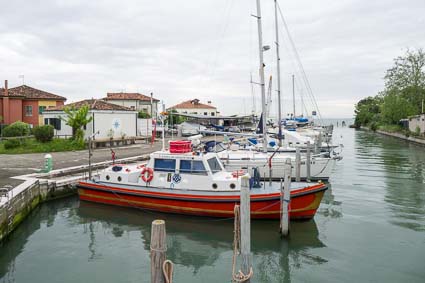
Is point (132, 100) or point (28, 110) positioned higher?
point (132, 100)

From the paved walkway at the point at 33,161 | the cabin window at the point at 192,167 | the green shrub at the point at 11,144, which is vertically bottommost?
the paved walkway at the point at 33,161

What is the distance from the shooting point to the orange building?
3681 centimetres

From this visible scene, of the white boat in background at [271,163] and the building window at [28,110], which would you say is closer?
the white boat in background at [271,163]

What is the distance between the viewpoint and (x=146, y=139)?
34.3 m

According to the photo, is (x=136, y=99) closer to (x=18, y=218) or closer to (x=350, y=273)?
(x=18, y=218)

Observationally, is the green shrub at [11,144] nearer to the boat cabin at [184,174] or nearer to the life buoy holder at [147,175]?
the boat cabin at [184,174]

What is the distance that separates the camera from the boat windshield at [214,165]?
43.9ft

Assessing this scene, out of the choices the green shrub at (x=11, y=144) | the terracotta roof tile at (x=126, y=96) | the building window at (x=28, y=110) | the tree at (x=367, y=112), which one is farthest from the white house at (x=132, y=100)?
the tree at (x=367, y=112)

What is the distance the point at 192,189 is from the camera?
12961 mm

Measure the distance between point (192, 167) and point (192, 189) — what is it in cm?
78

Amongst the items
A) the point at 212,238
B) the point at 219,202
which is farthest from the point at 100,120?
the point at 212,238

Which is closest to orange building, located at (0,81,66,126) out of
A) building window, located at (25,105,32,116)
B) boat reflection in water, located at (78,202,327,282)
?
building window, located at (25,105,32,116)

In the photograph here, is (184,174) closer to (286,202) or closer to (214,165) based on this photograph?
(214,165)

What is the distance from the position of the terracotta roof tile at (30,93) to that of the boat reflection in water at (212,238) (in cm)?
2885
